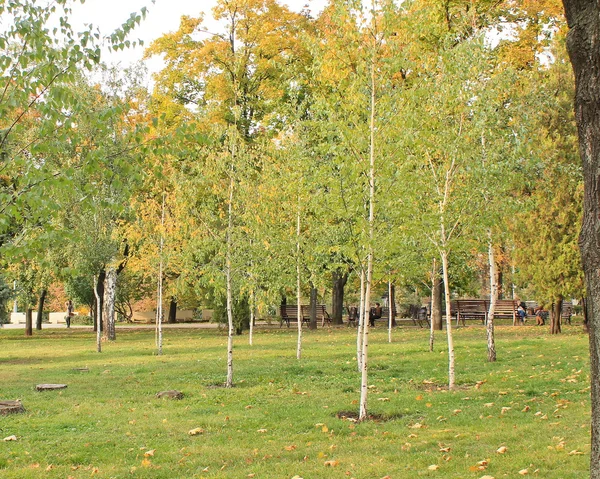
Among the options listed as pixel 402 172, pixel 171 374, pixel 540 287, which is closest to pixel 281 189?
pixel 171 374

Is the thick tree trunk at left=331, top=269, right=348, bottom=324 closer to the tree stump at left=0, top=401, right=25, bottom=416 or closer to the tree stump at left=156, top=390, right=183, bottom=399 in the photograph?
the tree stump at left=156, top=390, right=183, bottom=399

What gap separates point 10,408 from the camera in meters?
10.2

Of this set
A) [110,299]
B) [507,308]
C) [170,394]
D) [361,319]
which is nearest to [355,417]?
[170,394]

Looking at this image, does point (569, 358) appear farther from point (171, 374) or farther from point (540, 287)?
point (171, 374)

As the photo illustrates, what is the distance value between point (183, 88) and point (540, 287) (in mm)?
17984

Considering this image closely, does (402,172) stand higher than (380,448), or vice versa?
(402,172)

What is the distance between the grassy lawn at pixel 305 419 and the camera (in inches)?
265

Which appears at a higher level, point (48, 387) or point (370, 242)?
point (370, 242)

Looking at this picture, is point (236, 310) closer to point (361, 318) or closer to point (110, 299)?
point (110, 299)

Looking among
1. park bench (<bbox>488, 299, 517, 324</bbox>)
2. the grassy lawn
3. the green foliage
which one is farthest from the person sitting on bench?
the grassy lawn

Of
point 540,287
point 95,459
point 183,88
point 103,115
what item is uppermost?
point 183,88

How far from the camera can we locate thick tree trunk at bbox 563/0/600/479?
443 cm

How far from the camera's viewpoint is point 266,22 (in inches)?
1178

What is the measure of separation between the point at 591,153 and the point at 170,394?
28.5 ft
